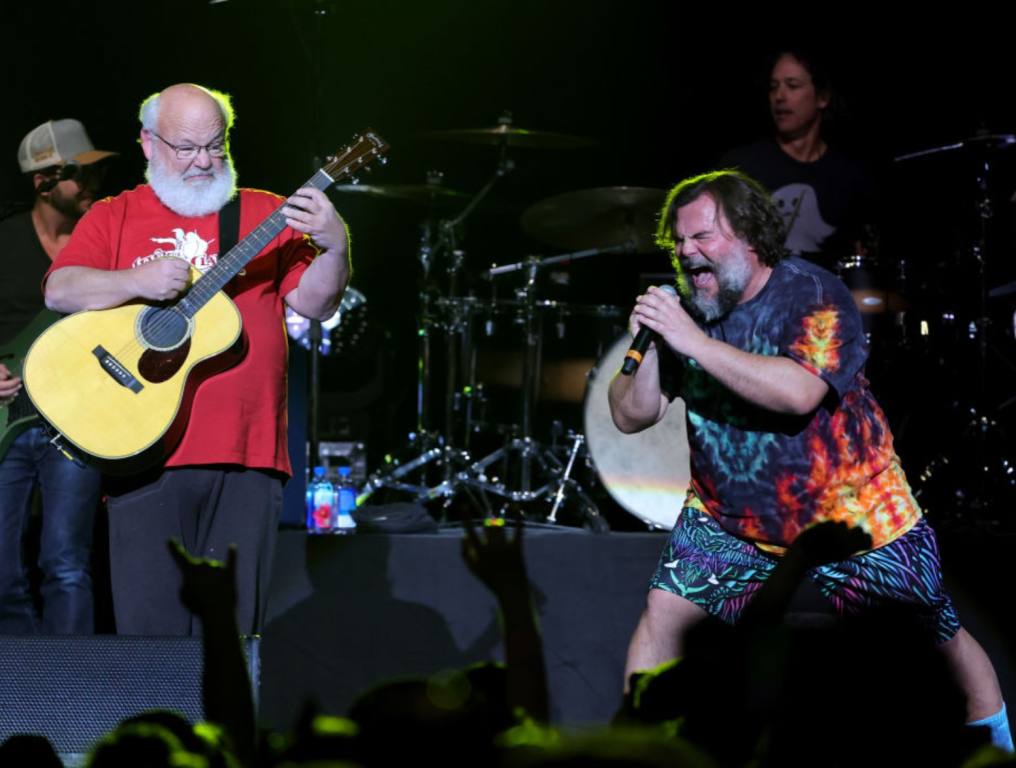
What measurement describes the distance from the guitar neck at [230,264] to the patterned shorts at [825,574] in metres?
1.39

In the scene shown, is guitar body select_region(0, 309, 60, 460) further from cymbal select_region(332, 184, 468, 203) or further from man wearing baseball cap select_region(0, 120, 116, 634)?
cymbal select_region(332, 184, 468, 203)

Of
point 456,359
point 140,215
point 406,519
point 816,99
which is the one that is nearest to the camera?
point 140,215

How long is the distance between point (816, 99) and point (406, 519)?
9.12ft

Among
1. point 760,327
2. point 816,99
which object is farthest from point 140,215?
point 816,99

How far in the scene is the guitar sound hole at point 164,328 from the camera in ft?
10.7

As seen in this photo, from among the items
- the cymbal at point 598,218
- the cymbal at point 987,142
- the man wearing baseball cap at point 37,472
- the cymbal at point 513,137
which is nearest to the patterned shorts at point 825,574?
the man wearing baseball cap at point 37,472

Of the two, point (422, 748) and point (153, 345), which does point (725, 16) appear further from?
point (422, 748)

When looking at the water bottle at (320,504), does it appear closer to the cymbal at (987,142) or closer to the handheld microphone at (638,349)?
the handheld microphone at (638,349)

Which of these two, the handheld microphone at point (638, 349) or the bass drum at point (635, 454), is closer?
the handheld microphone at point (638, 349)

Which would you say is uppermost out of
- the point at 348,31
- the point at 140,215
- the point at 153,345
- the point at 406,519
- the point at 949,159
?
the point at 348,31

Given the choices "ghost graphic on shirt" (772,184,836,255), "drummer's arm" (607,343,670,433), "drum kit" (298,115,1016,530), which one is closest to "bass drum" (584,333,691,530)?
"drum kit" (298,115,1016,530)

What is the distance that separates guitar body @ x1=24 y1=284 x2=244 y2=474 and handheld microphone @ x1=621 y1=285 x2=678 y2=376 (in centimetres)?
105

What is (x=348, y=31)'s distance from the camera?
7.91 m

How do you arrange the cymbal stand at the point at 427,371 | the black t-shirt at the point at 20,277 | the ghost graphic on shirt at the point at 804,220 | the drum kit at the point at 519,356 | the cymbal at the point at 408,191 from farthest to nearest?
1. the cymbal at the point at 408,191
2. the cymbal stand at the point at 427,371
3. the drum kit at the point at 519,356
4. the ghost graphic on shirt at the point at 804,220
5. the black t-shirt at the point at 20,277
